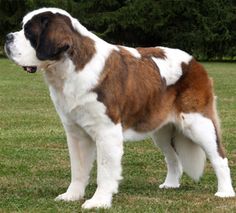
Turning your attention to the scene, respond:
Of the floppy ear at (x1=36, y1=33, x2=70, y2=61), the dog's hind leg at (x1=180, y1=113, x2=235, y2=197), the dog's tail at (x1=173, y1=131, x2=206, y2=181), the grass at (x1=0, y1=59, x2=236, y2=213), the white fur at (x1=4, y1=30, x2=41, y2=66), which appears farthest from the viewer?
the dog's tail at (x1=173, y1=131, x2=206, y2=181)

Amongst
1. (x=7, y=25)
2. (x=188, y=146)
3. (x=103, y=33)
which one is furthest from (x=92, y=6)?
(x=188, y=146)

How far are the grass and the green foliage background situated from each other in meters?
33.7

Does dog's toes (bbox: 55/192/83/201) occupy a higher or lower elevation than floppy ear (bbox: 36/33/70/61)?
lower

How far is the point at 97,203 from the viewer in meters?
6.09

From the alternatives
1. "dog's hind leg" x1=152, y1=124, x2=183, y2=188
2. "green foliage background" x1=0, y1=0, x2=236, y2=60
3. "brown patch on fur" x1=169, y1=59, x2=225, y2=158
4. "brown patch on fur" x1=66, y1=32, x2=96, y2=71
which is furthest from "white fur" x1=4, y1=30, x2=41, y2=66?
"green foliage background" x1=0, y1=0, x2=236, y2=60

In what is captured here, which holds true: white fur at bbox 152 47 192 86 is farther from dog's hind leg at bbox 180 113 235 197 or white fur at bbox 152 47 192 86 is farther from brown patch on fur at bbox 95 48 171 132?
dog's hind leg at bbox 180 113 235 197

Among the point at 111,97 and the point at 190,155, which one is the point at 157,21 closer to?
the point at 190,155

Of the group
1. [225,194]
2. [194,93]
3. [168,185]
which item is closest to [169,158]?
[168,185]

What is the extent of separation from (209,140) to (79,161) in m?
1.39

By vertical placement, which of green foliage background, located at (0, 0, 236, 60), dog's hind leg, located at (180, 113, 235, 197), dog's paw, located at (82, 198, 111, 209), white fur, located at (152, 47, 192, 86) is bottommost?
green foliage background, located at (0, 0, 236, 60)

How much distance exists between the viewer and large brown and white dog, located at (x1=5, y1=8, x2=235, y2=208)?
5840 mm

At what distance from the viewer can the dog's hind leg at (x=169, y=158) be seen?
7.34 meters

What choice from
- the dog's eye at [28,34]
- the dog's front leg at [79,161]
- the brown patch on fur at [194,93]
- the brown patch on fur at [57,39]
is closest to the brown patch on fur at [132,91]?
the brown patch on fur at [194,93]

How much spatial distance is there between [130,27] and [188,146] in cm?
4162
